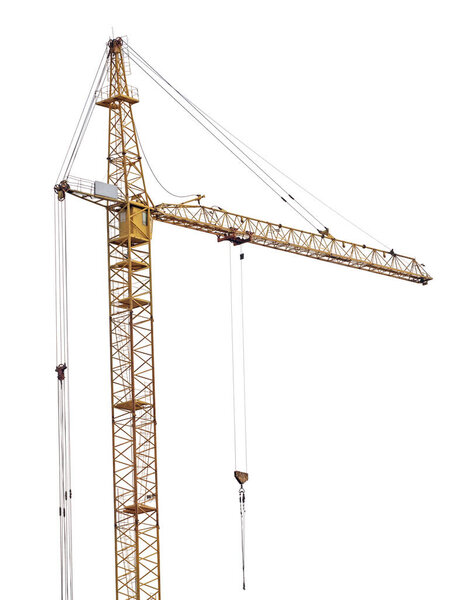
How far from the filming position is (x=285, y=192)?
48.5 metres

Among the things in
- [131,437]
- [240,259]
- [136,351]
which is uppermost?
[240,259]

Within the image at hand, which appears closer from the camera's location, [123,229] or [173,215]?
[123,229]

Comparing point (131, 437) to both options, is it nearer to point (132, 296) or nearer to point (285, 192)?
point (132, 296)

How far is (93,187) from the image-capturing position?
40188 millimetres

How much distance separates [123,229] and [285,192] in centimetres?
1062

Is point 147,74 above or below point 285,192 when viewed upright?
above

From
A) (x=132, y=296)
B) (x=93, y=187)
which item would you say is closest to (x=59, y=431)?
(x=132, y=296)

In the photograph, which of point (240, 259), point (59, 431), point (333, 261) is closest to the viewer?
point (59, 431)

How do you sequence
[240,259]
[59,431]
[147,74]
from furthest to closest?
1. [240,259]
2. [147,74]
3. [59,431]

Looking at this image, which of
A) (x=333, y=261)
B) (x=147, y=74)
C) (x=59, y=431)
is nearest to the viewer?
(x=59, y=431)

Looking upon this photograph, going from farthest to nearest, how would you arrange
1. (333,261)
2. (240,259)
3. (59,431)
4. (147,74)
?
(333,261), (240,259), (147,74), (59,431)

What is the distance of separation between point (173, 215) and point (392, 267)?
51.4 feet

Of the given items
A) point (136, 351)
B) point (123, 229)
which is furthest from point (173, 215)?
point (136, 351)

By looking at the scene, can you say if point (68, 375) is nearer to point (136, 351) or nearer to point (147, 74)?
point (136, 351)
